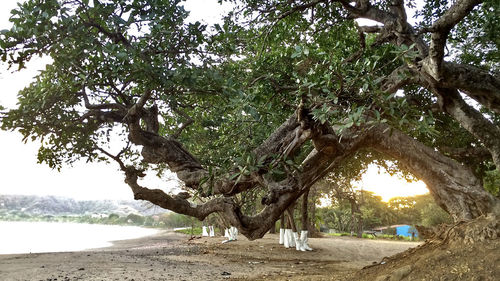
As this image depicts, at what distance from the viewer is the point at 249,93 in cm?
505

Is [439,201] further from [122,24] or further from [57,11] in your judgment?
[57,11]

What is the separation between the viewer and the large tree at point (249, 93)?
15.5 ft

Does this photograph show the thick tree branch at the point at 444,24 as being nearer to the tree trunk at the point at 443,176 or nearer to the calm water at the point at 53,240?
the tree trunk at the point at 443,176

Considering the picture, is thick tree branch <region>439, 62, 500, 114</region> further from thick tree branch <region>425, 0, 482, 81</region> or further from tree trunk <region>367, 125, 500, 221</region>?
tree trunk <region>367, 125, 500, 221</region>

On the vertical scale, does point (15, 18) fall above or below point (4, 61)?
above

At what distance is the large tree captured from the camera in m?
4.73

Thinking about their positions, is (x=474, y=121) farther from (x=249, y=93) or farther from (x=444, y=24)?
(x=249, y=93)

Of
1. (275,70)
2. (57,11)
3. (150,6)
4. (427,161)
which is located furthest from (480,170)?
(57,11)

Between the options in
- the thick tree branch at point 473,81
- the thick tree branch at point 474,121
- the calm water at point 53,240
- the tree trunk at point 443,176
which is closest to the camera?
the thick tree branch at point 473,81

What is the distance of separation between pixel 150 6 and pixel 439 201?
7178 mm

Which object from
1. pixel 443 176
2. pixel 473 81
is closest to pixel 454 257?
pixel 443 176

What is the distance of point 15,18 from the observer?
489cm

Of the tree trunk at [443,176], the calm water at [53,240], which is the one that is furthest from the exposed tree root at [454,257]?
the calm water at [53,240]

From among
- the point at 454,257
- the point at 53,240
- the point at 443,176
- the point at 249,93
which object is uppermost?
the point at 249,93
